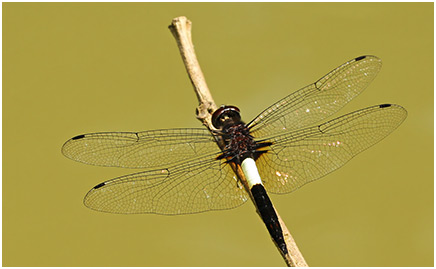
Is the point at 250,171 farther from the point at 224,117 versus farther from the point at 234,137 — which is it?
the point at 224,117

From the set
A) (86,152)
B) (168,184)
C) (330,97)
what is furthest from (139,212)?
(330,97)

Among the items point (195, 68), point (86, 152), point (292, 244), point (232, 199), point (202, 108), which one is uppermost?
point (195, 68)

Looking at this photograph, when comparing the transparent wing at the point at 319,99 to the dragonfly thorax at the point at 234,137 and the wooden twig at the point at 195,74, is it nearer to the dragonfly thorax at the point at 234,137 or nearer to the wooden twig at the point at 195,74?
the dragonfly thorax at the point at 234,137

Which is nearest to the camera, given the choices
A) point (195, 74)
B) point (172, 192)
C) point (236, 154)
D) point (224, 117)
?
A: point (172, 192)

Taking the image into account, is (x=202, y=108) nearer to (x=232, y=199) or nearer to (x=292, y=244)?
(x=232, y=199)

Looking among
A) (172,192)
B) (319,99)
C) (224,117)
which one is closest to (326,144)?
(319,99)

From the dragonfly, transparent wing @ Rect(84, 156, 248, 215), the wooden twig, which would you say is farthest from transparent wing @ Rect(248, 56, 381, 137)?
transparent wing @ Rect(84, 156, 248, 215)

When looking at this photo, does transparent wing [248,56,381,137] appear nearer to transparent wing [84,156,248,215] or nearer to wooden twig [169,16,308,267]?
wooden twig [169,16,308,267]
